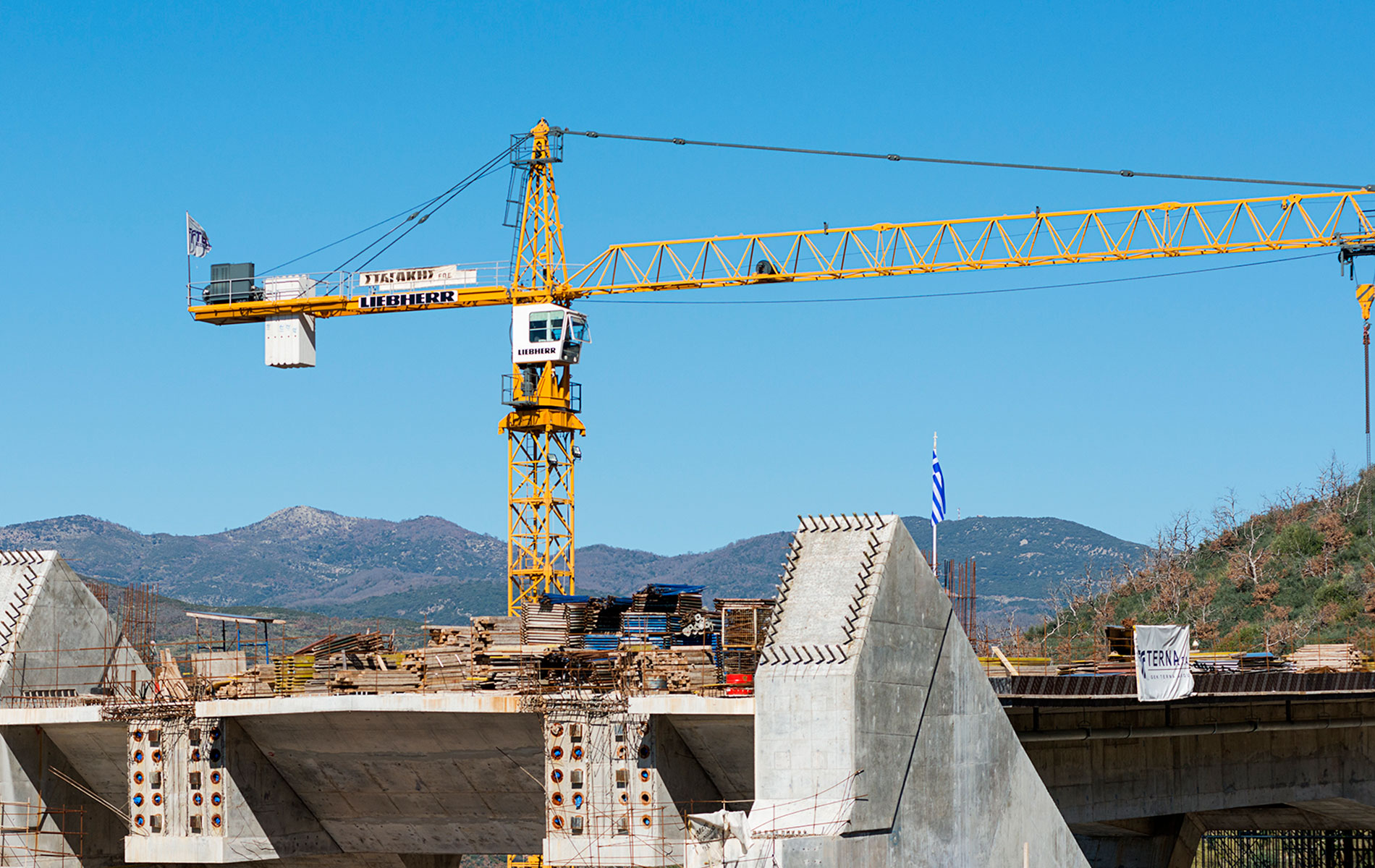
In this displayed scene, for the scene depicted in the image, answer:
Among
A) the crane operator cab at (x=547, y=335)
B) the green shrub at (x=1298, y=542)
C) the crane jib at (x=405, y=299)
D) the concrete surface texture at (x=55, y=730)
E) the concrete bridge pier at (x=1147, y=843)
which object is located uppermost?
the crane jib at (x=405, y=299)

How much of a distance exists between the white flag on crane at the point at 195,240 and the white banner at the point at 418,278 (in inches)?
415

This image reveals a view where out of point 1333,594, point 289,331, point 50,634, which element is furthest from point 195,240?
point 1333,594

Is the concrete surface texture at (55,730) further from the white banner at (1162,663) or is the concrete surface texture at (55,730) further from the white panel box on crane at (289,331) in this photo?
the white panel box on crane at (289,331)

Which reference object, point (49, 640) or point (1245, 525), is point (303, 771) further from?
point (1245, 525)

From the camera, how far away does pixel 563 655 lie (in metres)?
39.1

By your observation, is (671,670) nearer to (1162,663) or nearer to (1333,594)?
(1162,663)

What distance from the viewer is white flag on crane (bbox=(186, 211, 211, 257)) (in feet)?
250

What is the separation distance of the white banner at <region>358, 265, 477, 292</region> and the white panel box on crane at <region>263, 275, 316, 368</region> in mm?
3040

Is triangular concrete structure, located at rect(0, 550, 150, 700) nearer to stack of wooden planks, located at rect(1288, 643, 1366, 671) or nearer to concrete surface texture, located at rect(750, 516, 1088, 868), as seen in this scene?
concrete surface texture, located at rect(750, 516, 1088, 868)

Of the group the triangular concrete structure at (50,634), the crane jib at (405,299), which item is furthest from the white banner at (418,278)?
the triangular concrete structure at (50,634)

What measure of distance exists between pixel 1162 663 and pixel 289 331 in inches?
2198

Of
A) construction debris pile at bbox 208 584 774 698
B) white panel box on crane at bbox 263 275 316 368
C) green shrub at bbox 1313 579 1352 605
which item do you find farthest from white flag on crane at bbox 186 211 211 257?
green shrub at bbox 1313 579 1352 605

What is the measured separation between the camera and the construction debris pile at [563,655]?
38.0 meters

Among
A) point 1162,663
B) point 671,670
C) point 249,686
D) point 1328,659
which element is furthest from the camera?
point 1328,659
